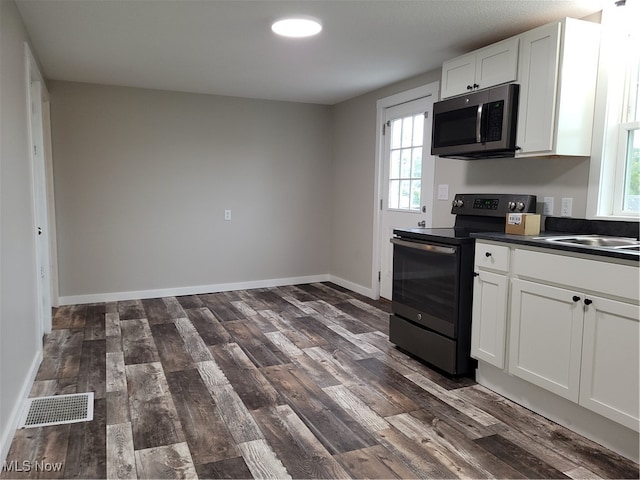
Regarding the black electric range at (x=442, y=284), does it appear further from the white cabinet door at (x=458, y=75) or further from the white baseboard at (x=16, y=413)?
the white baseboard at (x=16, y=413)

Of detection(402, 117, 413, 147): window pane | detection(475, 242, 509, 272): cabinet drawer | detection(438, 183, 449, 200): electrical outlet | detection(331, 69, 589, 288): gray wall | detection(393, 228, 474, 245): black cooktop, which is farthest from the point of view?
detection(402, 117, 413, 147): window pane

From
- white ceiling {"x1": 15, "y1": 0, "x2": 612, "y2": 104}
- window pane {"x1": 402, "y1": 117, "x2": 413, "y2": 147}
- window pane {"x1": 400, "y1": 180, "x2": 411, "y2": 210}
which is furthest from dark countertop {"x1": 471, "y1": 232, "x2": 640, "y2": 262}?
window pane {"x1": 402, "y1": 117, "x2": 413, "y2": 147}

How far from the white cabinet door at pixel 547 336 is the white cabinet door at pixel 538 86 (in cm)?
88

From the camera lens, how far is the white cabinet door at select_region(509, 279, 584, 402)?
2.21 metres

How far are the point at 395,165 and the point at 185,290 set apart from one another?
2597 millimetres

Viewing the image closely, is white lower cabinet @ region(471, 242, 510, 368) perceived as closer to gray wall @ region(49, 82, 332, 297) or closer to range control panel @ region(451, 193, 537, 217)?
range control panel @ region(451, 193, 537, 217)

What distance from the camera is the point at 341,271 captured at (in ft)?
18.6

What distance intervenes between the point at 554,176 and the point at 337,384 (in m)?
1.86

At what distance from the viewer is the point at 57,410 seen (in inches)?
97.7

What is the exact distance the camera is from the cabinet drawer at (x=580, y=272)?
197 cm

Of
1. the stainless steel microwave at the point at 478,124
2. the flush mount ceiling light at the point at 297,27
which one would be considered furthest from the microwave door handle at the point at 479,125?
the flush mount ceiling light at the point at 297,27

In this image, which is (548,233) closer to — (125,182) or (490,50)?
(490,50)

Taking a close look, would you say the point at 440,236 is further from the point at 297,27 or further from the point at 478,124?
the point at 297,27

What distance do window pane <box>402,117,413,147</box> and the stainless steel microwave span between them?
1.00 meters
